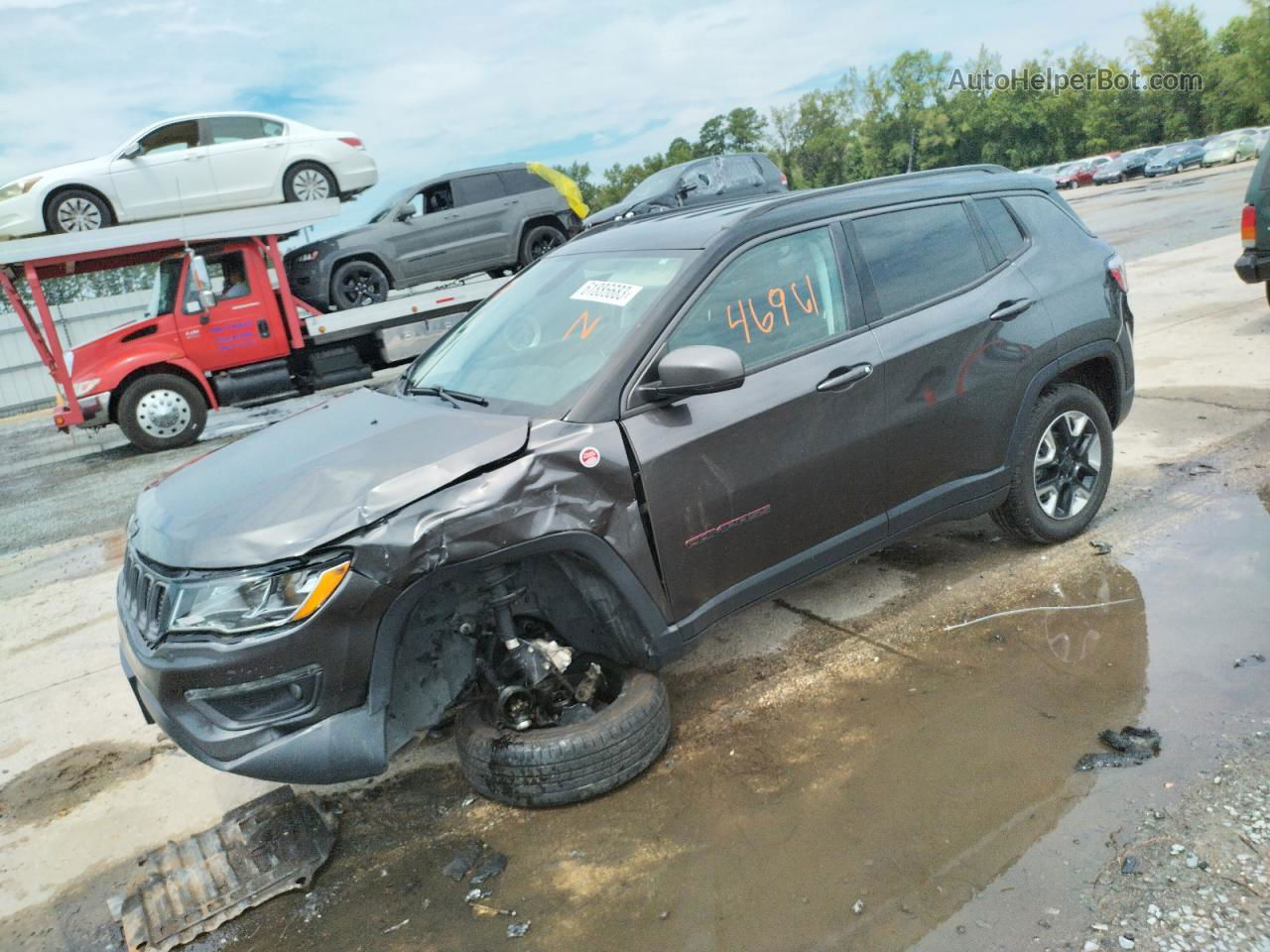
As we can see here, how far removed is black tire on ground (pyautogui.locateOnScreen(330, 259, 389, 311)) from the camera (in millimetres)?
13219

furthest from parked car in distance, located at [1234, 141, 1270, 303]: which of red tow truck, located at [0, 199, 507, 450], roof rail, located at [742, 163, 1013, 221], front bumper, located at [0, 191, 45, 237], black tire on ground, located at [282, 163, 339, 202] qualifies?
front bumper, located at [0, 191, 45, 237]

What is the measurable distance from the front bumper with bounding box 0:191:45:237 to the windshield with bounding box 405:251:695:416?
9.31 metres

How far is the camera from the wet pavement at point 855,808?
Answer: 8.70 ft

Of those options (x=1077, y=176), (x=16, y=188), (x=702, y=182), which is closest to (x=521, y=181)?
(x=702, y=182)

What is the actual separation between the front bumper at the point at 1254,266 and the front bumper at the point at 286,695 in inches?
322

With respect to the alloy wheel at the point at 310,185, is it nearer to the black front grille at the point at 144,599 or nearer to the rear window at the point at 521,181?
the rear window at the point at 521,181

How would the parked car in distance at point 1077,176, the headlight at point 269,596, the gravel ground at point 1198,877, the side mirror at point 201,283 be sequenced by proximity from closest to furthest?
the gravel ground at point 1198,877, the headlight at point 269,596, the side mirror at point 201,283, the parked car in distance at point 1077,176

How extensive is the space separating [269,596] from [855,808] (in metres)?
1.87

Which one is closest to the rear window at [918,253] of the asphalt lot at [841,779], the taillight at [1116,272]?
the taillight at [1116,272]

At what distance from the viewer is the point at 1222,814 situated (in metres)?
2.78

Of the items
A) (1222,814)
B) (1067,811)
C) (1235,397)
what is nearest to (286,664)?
(1067,811)

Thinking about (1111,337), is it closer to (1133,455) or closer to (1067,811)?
(1133,455)

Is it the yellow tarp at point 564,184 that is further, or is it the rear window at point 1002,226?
the yellow tarp at point 564,184

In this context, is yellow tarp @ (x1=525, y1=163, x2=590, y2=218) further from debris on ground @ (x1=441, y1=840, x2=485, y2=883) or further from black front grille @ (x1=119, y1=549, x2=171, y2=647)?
debris on ground @ (x1=441, y1=840, x2=485, y2=883)
